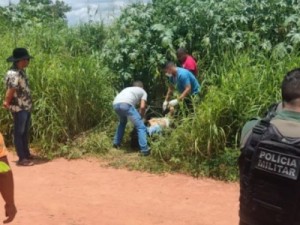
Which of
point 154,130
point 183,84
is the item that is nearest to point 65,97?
point 154,130

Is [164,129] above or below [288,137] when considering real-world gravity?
below

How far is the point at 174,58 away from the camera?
27.1ft

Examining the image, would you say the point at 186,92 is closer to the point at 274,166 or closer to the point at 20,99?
the point at 20,99

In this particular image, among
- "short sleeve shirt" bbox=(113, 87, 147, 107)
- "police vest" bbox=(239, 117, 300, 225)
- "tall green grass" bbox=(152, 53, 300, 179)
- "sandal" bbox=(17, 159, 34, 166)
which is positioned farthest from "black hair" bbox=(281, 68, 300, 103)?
"sandal" bbox=(17, 159, 34, 166)

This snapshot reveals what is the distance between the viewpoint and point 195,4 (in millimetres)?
8188

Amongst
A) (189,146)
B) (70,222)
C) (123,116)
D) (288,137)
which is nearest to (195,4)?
(123,116)

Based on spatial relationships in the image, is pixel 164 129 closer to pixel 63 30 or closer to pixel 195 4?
pixel 195 4

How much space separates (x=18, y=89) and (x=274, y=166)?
5423 mm

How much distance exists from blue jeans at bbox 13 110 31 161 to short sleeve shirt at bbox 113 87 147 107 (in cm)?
130

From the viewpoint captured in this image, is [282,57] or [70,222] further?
Answer: [282,57]

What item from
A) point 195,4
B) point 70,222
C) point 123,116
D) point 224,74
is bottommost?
point 70,222

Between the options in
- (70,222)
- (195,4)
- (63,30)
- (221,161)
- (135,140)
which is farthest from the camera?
(63,30)

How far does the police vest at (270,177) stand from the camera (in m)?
2.08

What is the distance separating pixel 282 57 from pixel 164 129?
199 cm
